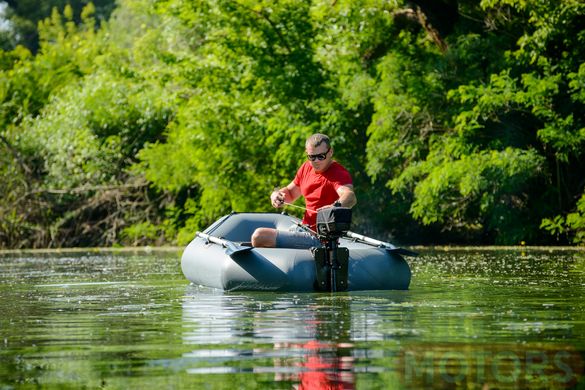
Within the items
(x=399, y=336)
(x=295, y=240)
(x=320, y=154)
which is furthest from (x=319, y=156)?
(x=399, y=336)

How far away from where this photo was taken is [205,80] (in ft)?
88.4

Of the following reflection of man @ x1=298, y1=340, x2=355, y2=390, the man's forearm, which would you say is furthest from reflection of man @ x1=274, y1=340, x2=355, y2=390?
the man's forearm

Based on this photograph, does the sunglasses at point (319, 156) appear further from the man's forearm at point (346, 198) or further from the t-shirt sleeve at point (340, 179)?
the man's forearm at point (346, 198)

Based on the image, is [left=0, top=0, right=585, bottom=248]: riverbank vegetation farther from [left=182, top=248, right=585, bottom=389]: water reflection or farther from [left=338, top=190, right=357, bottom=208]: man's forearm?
[left=338, top=190, right=357, bottom=208]: man's forearm

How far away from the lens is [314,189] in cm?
1369

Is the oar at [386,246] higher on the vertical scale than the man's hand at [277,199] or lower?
lower

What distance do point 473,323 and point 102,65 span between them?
22493 mm

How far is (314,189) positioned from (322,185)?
0.14 m

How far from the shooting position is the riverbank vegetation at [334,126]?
23.4 meters

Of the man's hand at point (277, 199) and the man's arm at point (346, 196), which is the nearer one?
the man's arm at point (346, 196)

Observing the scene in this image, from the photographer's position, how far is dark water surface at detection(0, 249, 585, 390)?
7.06 metres

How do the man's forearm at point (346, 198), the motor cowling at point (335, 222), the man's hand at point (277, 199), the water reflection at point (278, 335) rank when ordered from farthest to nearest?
the man's hand at point (277, 199) < the man's forearm at point (346, 198) < the motor cowling at point (335, 222) < the water reflection at point (278, 335)

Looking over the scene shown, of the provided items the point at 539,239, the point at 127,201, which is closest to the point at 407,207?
the point at 539,239

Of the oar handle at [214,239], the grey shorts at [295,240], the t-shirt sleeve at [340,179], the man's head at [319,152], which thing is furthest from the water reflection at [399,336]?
the man's head at [319,152]
